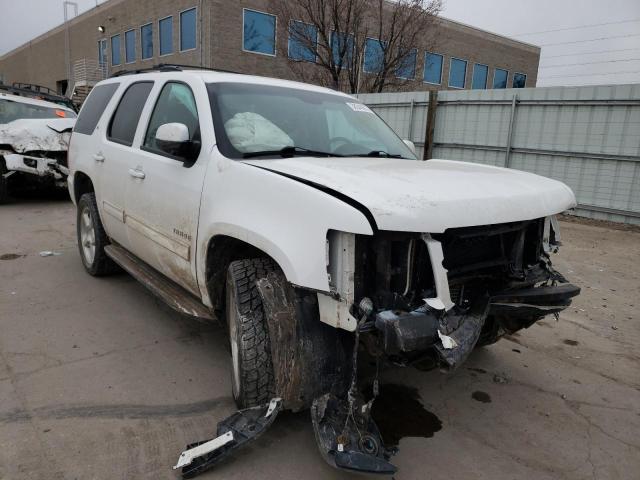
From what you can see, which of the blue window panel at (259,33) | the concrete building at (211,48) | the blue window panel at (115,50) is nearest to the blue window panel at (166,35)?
the concrete building at (211,48)

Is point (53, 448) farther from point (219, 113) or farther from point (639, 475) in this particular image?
point (639, 475)

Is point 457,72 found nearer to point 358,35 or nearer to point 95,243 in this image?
point 358,35

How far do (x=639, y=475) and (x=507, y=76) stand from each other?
40326 mm

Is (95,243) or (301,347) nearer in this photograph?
(301,347)

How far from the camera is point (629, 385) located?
3414mm

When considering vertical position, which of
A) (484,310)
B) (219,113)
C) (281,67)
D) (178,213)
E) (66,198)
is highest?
(281,67)

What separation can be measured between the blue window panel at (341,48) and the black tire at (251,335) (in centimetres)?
1687

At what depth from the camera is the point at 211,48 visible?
22.7m

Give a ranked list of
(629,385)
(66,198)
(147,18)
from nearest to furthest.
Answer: (629,385) < (66,198) < (147,18)

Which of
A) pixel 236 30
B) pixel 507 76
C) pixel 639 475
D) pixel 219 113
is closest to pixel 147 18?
pixel 236 30

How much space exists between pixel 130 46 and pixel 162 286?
101ft

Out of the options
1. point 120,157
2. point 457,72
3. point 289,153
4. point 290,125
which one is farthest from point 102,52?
point 289,153

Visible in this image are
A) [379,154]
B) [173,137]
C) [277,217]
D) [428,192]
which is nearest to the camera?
[428,192]

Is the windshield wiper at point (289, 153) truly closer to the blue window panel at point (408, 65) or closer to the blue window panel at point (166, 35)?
the blue window panel at point (408, 65)
